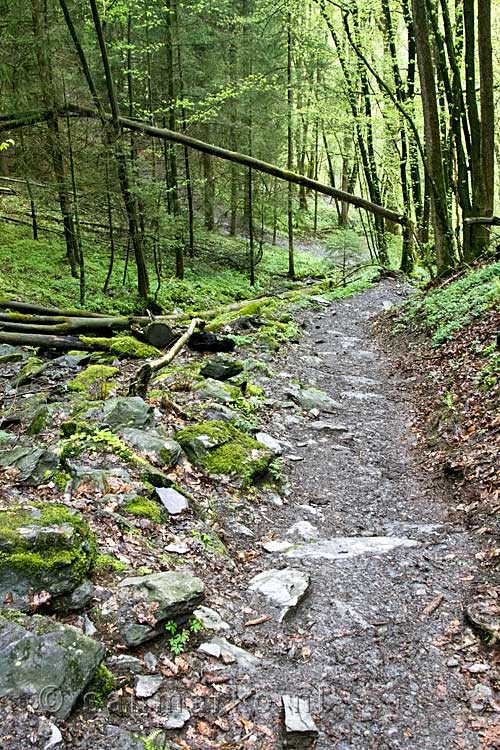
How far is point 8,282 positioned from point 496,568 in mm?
14131

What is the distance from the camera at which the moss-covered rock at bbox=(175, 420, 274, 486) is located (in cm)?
552

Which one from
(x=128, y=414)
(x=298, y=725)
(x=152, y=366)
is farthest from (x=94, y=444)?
(x=298, y=725)

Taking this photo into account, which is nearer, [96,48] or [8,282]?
[8,282]

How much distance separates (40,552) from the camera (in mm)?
3119

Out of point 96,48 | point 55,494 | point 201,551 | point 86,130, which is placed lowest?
point 201,551

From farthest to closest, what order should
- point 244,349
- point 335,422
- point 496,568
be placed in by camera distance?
1. point 244,349
2. point 335,422
3. point 496,568

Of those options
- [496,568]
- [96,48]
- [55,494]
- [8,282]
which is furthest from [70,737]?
[96,48]

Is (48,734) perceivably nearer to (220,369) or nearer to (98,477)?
(98,477)

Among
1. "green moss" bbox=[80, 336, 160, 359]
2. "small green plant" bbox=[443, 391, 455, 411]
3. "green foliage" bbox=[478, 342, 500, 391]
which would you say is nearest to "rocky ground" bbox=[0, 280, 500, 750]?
"small green plant" bbox=[443, 391, 455, 411]

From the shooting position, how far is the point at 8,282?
1480cm

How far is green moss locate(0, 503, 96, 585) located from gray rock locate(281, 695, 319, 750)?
1338 mm

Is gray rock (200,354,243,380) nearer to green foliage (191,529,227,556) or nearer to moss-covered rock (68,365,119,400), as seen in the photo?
moss-covered rock (68,365,119,400)

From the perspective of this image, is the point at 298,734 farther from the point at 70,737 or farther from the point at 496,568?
the point at 496,568

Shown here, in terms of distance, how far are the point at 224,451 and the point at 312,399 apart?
8.94 feet
